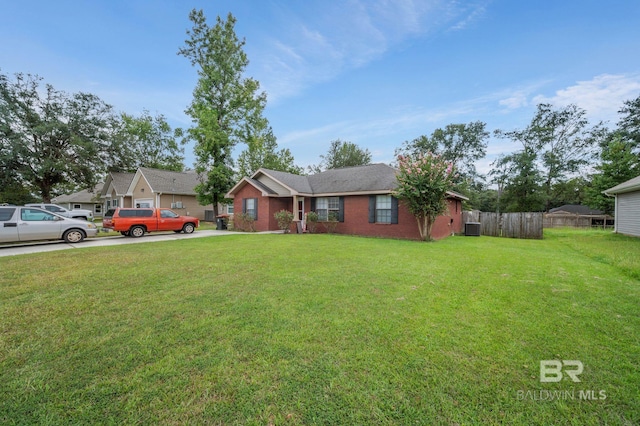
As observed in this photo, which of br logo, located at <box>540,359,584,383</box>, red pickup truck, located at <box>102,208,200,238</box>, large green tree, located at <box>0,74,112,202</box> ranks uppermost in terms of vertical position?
large green tree, located at <box>0,74,112,202</box>

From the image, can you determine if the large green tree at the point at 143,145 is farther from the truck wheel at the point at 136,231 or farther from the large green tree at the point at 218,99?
the truck wheel at the point at 136,231

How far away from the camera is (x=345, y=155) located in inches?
1656

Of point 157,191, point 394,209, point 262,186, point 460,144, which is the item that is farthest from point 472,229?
point 460,144

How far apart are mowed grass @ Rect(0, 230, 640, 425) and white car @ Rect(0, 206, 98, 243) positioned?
5.65 m

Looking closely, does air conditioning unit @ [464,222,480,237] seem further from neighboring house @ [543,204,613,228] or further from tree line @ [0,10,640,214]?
neighboring house @ [543,204,613,228]

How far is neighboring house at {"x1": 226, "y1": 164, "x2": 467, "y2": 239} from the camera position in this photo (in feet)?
45.6

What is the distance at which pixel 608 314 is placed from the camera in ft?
12.2

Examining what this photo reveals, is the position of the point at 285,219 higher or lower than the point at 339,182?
lower

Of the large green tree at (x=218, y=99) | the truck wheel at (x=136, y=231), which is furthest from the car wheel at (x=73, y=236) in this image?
the large green tree at (x=218, y=99)

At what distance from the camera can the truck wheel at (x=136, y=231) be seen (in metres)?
13.0

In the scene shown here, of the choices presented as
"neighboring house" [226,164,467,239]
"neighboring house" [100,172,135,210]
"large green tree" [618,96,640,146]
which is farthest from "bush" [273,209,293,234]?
"large green tree" [618,96,640,146]

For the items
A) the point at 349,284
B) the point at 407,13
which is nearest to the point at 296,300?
the point at 349,284

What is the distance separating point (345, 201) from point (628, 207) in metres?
15.8

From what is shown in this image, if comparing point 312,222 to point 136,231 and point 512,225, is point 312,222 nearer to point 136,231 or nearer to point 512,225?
point 136,231
